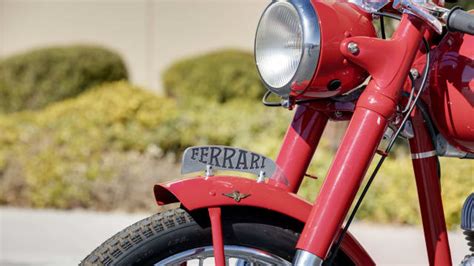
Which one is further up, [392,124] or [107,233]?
[107,233]

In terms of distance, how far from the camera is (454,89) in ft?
8.66

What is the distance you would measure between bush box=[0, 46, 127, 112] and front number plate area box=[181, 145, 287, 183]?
835cm

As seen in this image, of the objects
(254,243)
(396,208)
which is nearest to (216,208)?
(254,243)

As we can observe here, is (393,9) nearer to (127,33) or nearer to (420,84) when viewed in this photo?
(420,84)

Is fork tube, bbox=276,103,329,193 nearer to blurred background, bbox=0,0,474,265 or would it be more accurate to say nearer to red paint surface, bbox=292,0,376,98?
red paint surface, bbox=292,0,376,98

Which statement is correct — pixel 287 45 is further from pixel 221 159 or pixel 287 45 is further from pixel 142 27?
pixel 142 27

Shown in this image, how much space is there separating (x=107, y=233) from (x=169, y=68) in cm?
548

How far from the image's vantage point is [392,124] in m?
2.56

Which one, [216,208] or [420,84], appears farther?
[420,84]

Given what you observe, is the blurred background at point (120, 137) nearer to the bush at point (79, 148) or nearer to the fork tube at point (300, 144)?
the bush at point (79, 148)

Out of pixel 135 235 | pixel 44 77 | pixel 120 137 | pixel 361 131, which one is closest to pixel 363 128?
pixel 361 131

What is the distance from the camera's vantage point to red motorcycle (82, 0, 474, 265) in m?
2.40

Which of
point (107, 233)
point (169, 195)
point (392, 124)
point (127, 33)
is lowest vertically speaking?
point (169, 195)

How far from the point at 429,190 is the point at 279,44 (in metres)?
0.64
